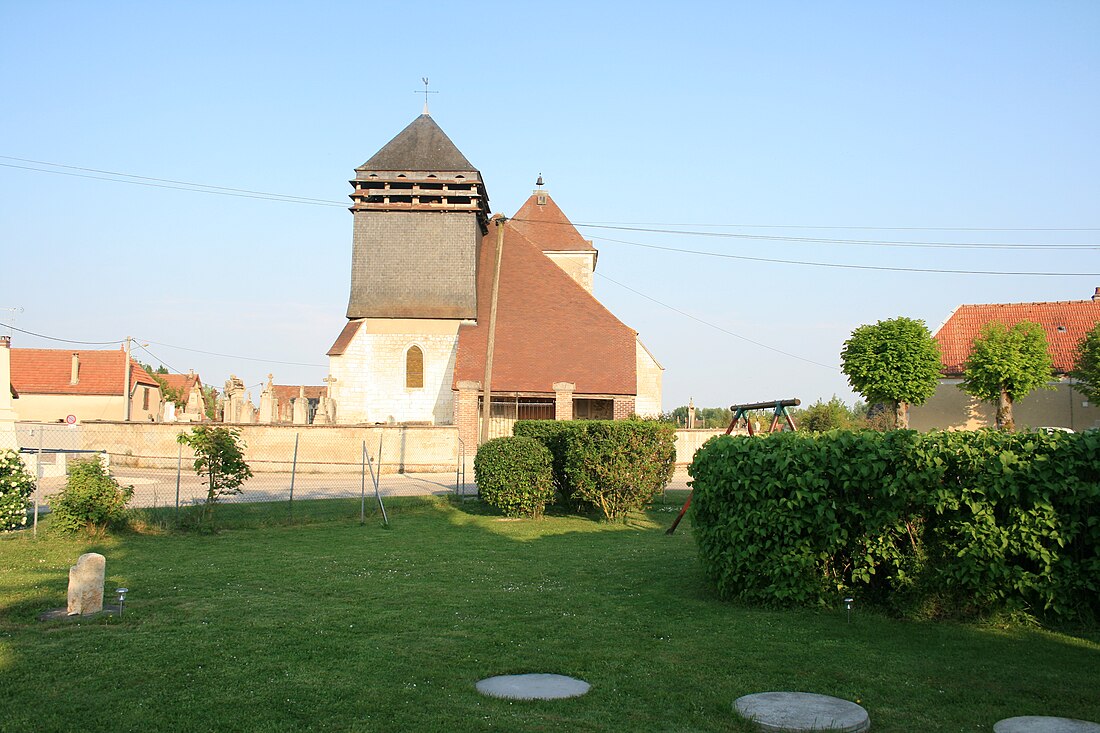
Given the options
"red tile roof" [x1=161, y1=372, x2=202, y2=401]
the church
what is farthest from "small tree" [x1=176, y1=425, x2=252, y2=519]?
"red tile roof" [x1=161, y1=372, x2=202, y2=401]

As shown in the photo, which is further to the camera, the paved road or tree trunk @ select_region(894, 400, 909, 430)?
tree trunk @ select_region(894, 400, 909, 430)

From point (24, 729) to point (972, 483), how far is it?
705 cm

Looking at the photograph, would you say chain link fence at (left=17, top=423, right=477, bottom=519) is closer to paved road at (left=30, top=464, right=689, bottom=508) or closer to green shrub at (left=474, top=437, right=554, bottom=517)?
paved road at (left=30, top=464, right=689, bottom=508)

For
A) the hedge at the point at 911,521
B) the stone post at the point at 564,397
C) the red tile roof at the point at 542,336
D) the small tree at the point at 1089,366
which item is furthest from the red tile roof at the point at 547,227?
the hedge at the point at 911,521

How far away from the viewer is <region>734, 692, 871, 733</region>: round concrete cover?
5.04 metres

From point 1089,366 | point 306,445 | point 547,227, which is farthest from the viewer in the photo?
point 547,227

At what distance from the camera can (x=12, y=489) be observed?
13992 mm

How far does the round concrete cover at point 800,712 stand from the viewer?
16.5 ft

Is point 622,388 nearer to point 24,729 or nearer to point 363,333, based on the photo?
point 363,333

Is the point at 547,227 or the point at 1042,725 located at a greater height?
the point at 547,227

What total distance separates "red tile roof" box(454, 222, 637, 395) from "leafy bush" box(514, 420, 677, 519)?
2018 centimetres

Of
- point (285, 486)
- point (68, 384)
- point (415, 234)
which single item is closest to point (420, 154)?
point (415, 234)

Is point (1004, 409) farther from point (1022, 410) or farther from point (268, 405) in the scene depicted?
point (268, 405)

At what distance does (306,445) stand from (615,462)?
58.9 feet
